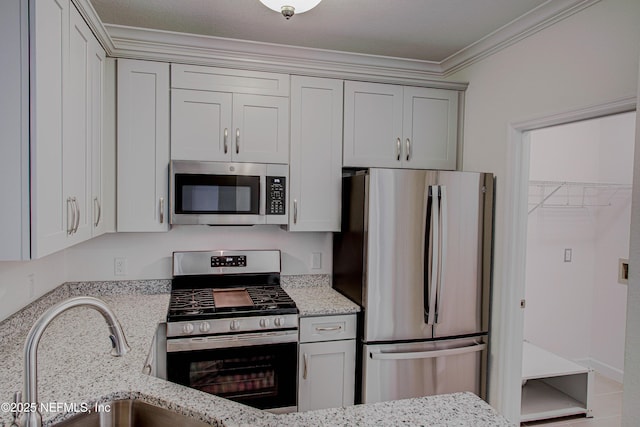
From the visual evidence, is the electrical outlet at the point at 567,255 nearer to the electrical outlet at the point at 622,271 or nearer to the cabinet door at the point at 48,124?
the electrical outlet at the point at 622,271

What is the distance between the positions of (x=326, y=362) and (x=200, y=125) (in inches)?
62.8

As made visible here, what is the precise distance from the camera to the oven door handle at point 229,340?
223cm

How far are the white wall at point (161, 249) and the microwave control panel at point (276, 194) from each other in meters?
0.35

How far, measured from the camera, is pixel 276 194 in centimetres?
265

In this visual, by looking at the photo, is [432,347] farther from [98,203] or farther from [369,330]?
[98,203]

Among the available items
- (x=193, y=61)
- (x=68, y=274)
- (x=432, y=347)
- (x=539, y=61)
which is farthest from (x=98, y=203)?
(x=539, y=61)

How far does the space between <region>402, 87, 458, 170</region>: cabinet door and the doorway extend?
1.13m

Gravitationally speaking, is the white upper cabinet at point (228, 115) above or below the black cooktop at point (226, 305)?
above

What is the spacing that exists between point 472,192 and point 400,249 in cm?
56

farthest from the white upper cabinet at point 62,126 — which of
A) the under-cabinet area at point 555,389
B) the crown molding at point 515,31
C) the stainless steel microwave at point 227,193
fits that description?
the under-cabinet area at point 555,389

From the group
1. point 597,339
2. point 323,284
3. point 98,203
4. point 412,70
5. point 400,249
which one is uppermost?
point 412,70

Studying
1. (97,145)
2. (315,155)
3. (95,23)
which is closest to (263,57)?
(315,155)

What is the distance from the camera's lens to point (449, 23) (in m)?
2.33

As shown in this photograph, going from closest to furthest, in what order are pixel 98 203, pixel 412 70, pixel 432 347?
pixel 98 203
pixel 432 347
pixel 412 70
